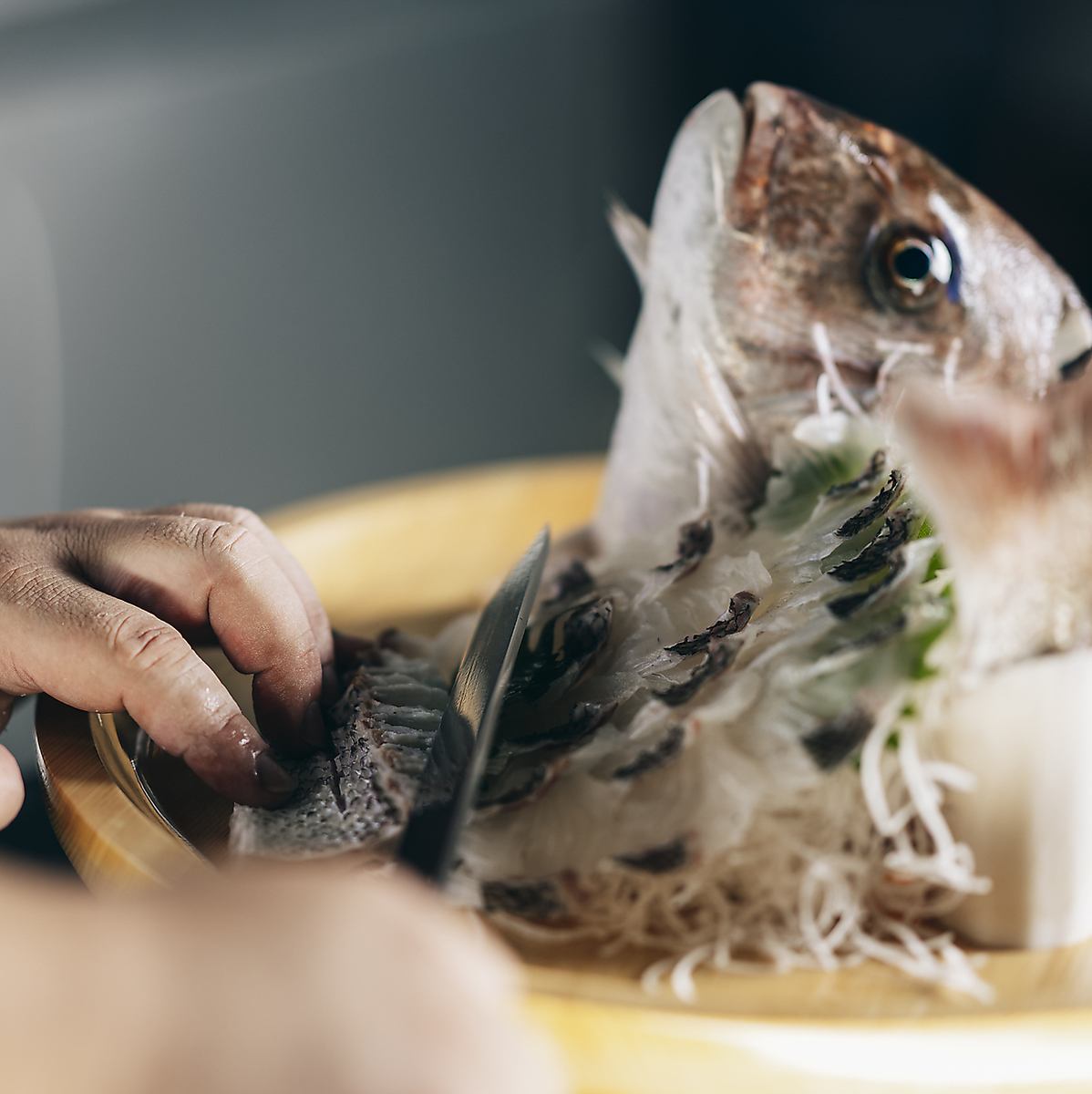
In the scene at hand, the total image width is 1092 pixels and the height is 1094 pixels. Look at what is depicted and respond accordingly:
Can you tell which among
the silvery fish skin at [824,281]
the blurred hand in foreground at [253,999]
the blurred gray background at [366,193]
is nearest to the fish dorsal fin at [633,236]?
the silvery fish skin at [824,281]

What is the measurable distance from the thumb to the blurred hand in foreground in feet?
0.59

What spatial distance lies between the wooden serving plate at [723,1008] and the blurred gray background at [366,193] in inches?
46.5

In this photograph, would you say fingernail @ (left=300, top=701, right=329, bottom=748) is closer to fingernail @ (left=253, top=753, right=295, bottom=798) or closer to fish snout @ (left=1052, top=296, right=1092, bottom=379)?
fingernail @ (left=253, top=753, right=295, bottom=798)

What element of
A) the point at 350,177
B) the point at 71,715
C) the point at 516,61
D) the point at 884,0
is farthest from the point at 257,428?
the point at 71,715

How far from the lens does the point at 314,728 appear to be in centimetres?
39

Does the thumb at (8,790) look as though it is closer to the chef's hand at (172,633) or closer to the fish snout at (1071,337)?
the chef's hand at (172,633)

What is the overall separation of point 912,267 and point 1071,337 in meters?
0.08

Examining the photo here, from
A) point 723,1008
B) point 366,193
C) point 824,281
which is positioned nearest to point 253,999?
point 723,1008

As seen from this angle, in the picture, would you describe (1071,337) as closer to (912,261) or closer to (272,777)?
(912,261)

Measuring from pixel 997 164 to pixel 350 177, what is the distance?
3.41 ft

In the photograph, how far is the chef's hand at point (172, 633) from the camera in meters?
0.35

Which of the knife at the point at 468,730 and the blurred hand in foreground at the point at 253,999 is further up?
the blurred hand in foreground at the point at 253,999

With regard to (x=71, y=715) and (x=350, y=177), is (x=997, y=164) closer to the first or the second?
(x=350, y=177)

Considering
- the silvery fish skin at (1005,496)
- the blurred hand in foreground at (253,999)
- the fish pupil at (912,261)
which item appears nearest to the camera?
the blurred hand in foreground at (253,999)
